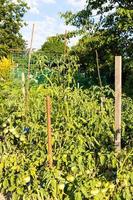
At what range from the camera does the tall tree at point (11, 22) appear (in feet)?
134

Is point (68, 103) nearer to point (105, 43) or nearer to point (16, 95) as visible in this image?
point (16, 95)

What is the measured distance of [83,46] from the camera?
12.4 m

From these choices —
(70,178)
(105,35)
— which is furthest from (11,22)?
(70,178)

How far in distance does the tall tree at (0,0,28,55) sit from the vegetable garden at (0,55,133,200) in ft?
116

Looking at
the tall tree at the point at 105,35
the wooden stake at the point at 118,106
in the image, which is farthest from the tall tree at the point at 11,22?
the wooden stake at the point at 118,106

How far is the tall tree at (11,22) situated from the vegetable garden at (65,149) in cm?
3543

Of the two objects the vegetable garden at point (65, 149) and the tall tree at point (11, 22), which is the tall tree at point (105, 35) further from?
the tall tree at point (11, 22)

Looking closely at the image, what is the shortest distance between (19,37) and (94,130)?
128 ft

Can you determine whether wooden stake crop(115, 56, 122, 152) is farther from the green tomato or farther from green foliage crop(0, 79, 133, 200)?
A: the green tomato

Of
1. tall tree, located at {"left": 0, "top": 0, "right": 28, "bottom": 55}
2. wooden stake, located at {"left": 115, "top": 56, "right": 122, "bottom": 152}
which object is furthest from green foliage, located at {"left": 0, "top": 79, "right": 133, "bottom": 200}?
tall tree, located at {"left": 0, "top": 0, "right": 28, "bottom": 55}

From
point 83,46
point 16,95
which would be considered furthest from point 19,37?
point 16,95

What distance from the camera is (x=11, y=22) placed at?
41812mm

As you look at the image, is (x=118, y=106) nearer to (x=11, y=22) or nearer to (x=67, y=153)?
(x=67, y=153)

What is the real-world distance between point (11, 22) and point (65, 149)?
38252mm
